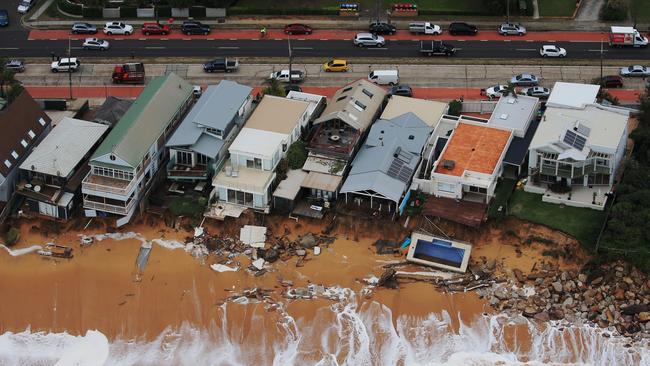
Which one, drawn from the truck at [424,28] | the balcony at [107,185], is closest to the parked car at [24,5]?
the balcony at [107,185]

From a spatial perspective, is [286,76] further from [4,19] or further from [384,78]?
[4,19]

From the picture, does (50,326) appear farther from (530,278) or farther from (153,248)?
(530,278)

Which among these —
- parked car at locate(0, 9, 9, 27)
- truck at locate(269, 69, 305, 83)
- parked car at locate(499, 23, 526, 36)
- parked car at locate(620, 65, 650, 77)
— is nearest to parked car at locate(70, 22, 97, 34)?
parked car at locate(0, 9, 9, 27)

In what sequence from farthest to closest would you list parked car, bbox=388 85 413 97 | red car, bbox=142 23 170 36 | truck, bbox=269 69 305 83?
red car, bbox=142 23 170 36
truck, bbox=269 69 305 83
parked car, bbox=388 85 413 97

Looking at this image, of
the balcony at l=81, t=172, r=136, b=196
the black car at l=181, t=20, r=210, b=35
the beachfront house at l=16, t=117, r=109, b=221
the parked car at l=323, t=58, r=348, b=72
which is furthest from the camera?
the black car at l=181, t=20, r=210, b=35

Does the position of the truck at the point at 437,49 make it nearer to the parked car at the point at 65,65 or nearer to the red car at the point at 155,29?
the red car at the point at 155,29

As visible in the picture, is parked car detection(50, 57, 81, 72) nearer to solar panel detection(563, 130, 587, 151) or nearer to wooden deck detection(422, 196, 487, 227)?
wooden deck detection(422, 196, 487, 227)

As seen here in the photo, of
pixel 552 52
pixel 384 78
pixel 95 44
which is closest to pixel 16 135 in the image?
pixel 95 44
